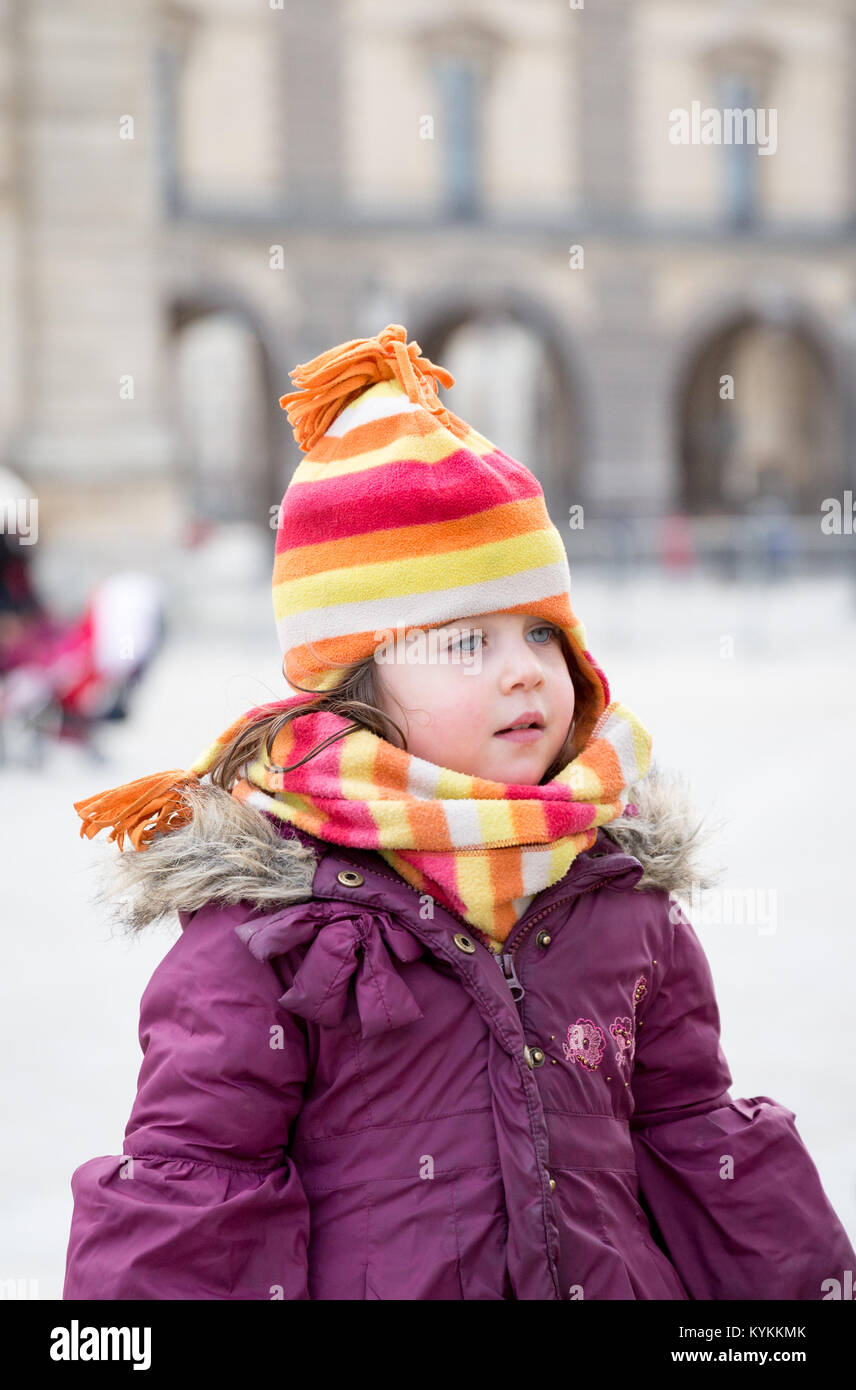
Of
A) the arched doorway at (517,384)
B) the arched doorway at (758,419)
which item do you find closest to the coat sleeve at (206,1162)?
the arched doorway at (517,384)

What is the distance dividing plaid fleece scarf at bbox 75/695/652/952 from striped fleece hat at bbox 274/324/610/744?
0.13m

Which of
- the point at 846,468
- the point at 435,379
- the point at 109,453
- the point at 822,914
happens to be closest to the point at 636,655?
the point at 109,453

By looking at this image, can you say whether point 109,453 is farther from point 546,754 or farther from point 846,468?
point 846,468

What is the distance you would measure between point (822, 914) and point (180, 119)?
1073 inches

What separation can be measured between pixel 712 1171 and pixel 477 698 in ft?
2.20

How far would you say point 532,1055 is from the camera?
201cm

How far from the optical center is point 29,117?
16109 mm

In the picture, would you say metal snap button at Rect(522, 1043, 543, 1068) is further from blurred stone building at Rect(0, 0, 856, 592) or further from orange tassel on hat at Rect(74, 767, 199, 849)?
blurred stone building at Rect(0, 0, 856, 592)

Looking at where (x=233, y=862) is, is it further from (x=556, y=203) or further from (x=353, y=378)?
(x=556, y=203)

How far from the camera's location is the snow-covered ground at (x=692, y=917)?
3.86m

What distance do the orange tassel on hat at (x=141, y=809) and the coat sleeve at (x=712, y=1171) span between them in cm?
63

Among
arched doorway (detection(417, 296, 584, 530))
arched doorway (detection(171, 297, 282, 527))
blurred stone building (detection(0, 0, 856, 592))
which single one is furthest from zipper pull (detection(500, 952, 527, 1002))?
arched doorway (detection(171, 297, 282, 527))

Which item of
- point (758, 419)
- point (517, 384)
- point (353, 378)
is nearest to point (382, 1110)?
point (353, 378)

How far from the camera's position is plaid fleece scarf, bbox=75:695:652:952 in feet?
6.63
